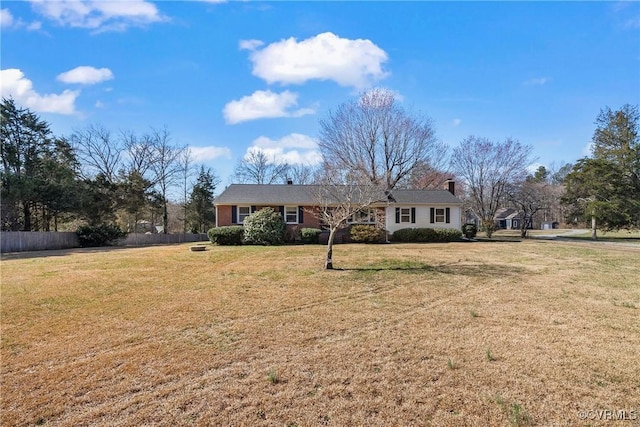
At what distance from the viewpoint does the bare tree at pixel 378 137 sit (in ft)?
98.4

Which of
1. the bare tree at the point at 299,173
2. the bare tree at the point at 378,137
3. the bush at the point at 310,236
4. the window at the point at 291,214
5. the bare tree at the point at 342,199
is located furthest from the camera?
the bare tree at the point at 299,173

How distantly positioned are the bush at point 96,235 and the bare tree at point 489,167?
2964cm

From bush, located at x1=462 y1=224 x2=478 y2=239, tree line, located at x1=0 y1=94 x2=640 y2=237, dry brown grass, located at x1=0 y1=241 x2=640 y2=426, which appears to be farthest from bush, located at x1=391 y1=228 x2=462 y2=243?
dry brown grass, located at x1=0 y1=241 x2=640 y2=426

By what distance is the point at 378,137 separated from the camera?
30531 millimetres

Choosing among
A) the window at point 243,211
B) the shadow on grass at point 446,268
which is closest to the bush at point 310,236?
the window at point 243,211

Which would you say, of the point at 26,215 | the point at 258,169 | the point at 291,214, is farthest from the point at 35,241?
the point at 258,169

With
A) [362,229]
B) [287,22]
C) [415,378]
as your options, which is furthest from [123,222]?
[415,378]

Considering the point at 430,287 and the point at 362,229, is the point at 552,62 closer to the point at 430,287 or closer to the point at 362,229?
the point at 430,287

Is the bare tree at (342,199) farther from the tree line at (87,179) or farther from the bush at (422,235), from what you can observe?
the tree line at (87,179)

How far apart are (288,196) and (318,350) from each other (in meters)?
19.5

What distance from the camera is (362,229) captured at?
21.5 meters

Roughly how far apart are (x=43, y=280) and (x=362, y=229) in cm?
1572

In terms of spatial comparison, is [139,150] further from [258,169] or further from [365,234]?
[365,234]

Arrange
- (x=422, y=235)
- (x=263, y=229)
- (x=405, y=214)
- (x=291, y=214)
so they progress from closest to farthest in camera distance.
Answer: (x=263, y=229), (x=422, y=235), (x=291, y=214), (x=405, y=214)
